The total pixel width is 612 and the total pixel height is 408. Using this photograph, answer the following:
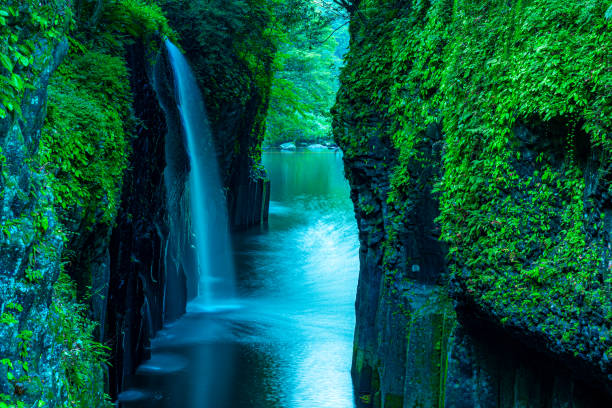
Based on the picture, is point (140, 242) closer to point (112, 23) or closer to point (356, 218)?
point (112, 23)

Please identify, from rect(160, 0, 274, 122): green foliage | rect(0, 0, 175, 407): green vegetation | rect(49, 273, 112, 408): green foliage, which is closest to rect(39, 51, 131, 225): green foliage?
rect(0, 0, 175, 407): green vegetation

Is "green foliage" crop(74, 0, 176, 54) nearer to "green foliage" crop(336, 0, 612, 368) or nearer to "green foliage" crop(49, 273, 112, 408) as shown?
"green foliage" crop(49, 273, 112, 408)

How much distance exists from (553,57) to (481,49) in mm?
1863

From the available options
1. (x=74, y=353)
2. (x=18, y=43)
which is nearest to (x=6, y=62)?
(x=18, y=43)

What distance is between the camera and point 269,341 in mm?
14195

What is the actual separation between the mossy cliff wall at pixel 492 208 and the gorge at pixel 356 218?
0.10 feet

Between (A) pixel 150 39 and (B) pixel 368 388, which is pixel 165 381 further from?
(A) pixel 150 39

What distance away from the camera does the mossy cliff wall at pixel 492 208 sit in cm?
564

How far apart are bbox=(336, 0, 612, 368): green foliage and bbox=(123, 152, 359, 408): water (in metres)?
5.05

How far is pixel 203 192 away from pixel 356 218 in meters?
9.30

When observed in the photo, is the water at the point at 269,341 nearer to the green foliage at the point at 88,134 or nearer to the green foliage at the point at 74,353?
the green foliage at the point at 74,353

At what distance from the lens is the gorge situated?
5328mm

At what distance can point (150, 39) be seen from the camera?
13281 millimetres

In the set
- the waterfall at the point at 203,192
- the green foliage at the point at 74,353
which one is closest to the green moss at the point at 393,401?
the green foliage at the point at 74,353
